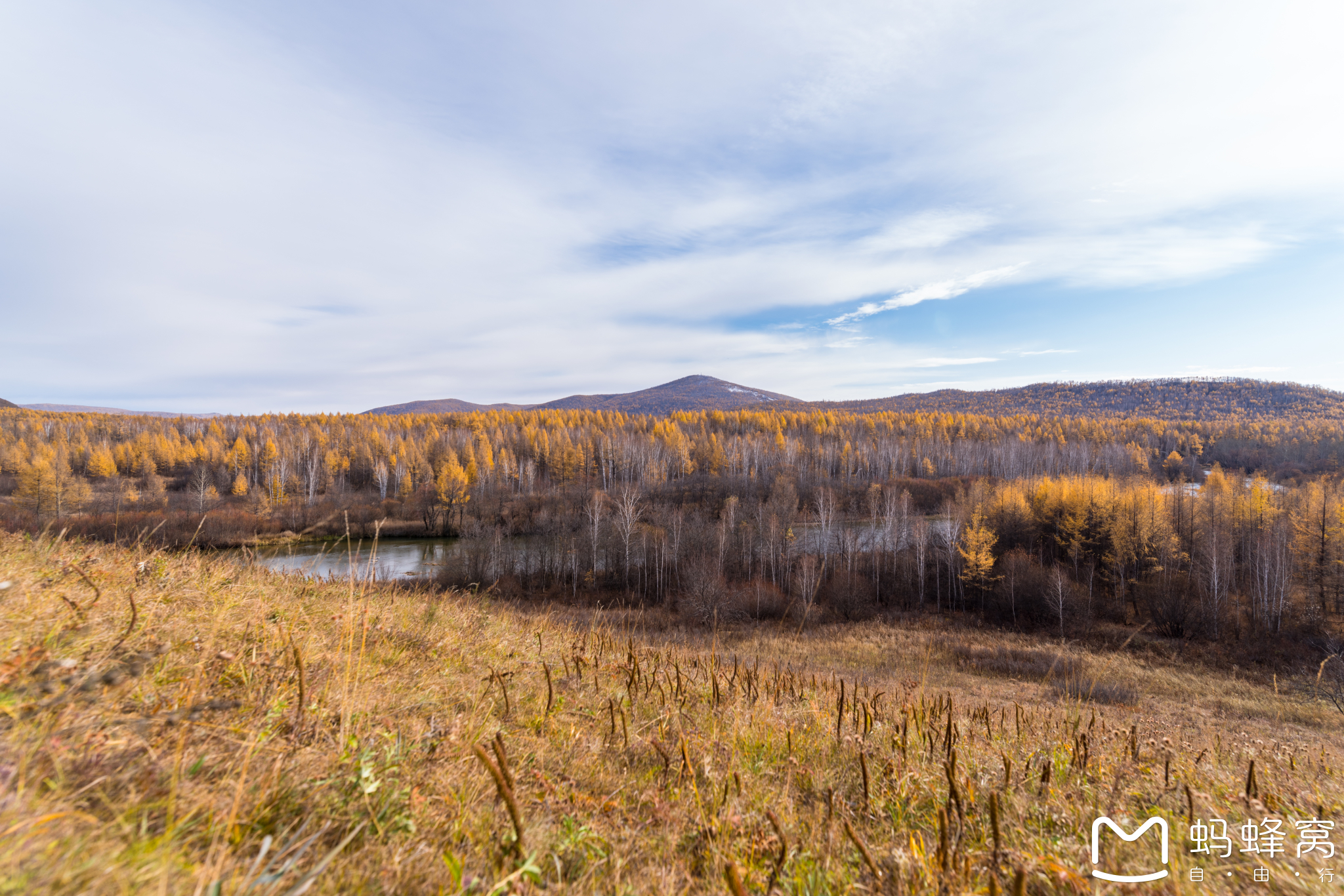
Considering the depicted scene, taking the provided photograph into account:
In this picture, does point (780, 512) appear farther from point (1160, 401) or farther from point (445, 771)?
point (1160, 401)

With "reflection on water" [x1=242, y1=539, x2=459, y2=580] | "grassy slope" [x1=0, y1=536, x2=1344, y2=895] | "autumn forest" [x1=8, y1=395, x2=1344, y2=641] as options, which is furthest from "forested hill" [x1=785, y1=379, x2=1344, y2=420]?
"grassy slope" [x1=0, y1=536, x2=1344, y2=895]

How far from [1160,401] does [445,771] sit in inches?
9089

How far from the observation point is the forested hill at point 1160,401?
142 metres

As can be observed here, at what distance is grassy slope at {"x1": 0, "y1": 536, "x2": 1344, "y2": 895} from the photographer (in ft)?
5.68

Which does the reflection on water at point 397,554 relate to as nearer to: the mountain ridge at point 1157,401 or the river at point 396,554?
the river at point 396,554

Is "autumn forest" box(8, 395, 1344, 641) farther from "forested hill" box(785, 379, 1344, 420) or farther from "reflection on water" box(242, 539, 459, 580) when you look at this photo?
"forested hill" box(785, 379, 1344, 420)

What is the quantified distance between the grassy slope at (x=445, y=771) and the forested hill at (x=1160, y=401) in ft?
561

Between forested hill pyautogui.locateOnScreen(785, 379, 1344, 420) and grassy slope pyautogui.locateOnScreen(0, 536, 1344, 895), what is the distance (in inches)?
6728

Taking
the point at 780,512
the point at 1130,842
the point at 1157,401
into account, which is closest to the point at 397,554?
the point at 780,512

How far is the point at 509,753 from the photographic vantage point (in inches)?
118

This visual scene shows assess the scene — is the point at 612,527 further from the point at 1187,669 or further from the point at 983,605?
the point at 1187,669

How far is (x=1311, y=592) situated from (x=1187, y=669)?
20339mm

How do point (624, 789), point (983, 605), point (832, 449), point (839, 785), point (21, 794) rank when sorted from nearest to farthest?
1. point (21, 794)
2. point (624, 789)
3. point (839, 785)
4. point (983, 605)
5. point (832, 449)

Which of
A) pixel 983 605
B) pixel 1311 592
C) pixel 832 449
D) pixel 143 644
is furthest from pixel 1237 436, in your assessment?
pixel 143 644
